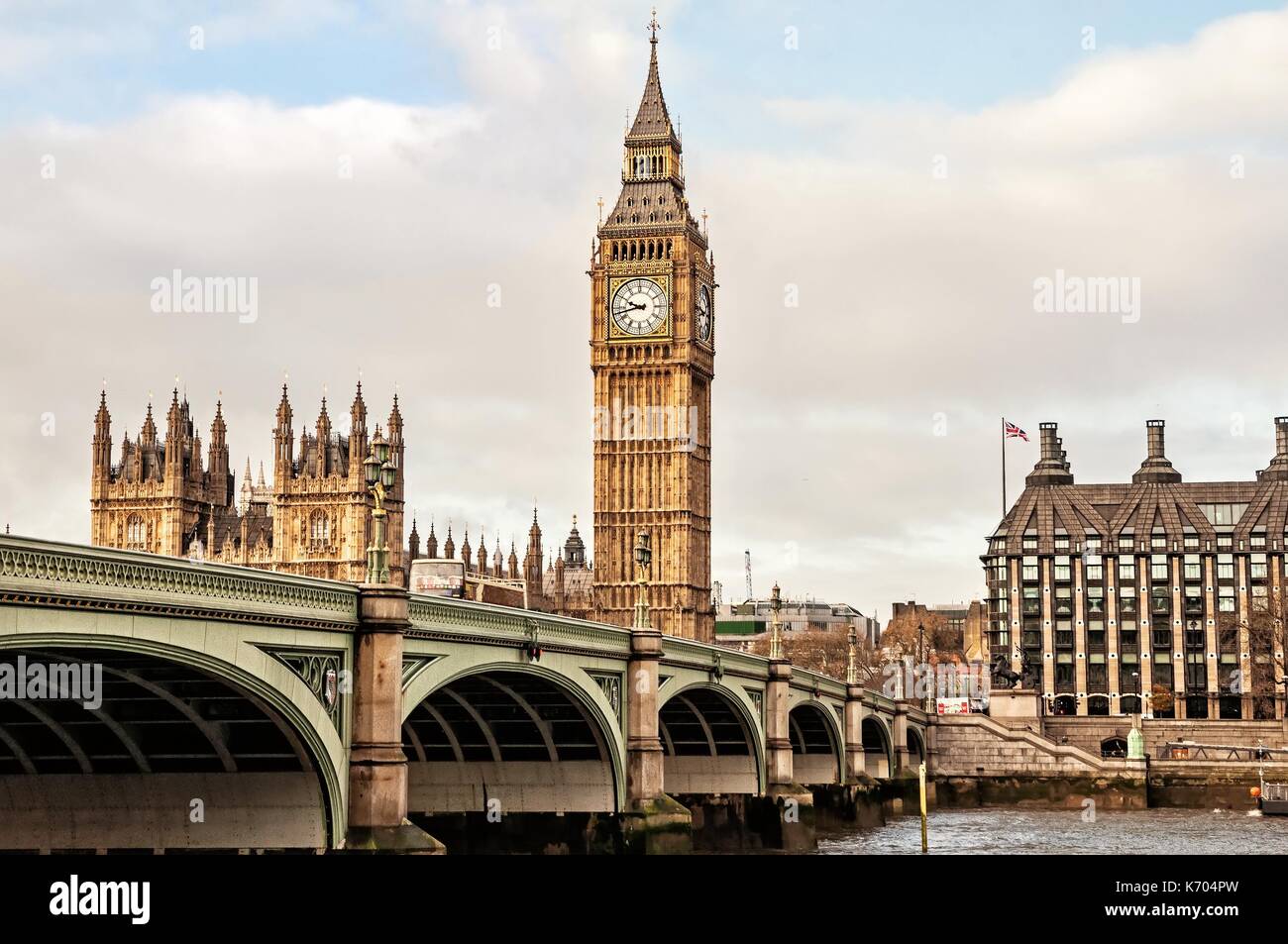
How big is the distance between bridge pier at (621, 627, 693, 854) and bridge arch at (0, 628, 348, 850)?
1572cm

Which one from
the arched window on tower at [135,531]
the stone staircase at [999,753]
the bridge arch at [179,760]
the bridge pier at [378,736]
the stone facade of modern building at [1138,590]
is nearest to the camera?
the bridge arch at [179,760]

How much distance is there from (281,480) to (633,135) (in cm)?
3877

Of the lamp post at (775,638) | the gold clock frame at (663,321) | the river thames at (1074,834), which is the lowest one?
the river thames at (1074,834)

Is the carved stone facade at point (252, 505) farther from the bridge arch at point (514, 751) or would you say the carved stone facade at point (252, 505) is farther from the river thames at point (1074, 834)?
the bridge arch at point (514, 751)

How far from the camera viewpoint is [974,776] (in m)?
97.0

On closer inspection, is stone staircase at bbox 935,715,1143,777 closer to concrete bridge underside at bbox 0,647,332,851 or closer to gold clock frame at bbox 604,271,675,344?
gold clock frame at bbox 604,271,675,344

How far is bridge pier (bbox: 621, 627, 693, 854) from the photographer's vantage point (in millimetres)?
51188

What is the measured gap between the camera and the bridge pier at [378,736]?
35.4 meters

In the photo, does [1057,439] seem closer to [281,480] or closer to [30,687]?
[281,480]

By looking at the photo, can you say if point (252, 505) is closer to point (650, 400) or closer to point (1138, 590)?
point (650, 400)

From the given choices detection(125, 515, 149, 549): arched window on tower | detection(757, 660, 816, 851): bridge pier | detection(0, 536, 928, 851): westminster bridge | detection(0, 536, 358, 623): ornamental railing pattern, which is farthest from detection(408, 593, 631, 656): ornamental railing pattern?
detection(125, 515, 149, 549): arched window on tower

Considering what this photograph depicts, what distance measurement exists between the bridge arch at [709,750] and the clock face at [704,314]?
70955 mm

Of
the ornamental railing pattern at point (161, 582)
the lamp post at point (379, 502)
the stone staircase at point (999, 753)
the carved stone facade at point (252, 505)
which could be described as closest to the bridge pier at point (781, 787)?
the stone staircase at point (999, 753)
